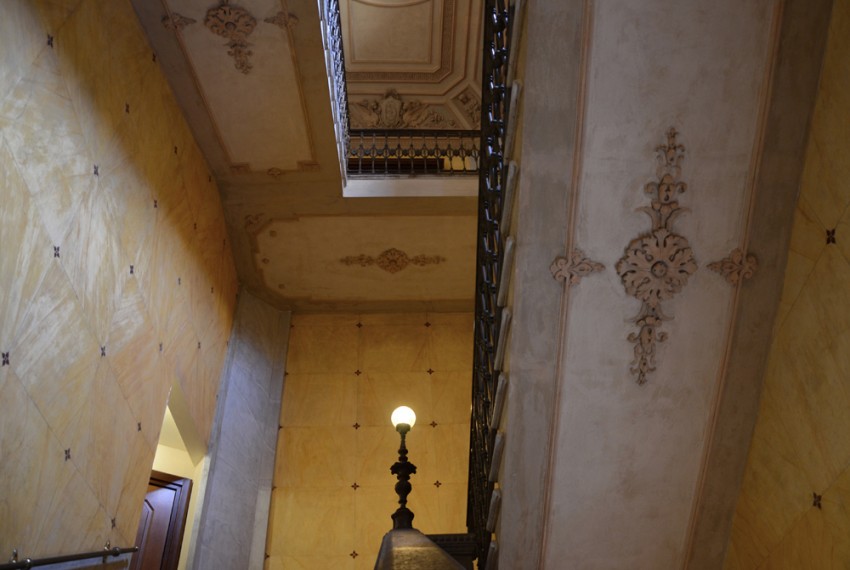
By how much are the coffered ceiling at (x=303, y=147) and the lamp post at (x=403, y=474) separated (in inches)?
123

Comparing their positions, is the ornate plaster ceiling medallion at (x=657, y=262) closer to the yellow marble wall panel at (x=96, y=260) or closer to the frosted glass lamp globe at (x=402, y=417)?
the frosted glass lamp globe at (x=402, y=417)

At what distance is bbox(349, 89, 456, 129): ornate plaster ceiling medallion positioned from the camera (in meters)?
12.6

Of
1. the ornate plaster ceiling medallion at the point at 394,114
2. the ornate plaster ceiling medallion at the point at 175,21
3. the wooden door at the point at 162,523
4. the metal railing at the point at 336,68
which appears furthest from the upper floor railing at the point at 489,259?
the ornate plaster ceiling medallion at the point at 394,114

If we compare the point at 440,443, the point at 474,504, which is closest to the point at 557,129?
the point at 474,504

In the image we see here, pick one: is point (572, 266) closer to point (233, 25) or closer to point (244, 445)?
point (233, 25)

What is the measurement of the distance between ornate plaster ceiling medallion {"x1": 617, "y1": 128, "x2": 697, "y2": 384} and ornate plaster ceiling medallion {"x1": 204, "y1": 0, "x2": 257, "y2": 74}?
12.3ft

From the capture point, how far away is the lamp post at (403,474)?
4.90 metres

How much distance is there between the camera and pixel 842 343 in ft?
12.7

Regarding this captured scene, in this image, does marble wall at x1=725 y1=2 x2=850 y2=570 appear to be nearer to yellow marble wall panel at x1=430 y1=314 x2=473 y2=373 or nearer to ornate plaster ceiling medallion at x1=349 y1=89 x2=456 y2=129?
yellow marble wall panel at x1=430 y1=314 x2=473 y2=373

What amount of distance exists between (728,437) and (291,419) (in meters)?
5.31

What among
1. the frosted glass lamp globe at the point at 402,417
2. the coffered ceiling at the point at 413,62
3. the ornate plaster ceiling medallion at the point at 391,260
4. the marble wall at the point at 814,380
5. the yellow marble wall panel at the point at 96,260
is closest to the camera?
the marble wall at the point at 814,380

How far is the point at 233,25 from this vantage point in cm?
640

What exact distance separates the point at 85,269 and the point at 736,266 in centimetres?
394

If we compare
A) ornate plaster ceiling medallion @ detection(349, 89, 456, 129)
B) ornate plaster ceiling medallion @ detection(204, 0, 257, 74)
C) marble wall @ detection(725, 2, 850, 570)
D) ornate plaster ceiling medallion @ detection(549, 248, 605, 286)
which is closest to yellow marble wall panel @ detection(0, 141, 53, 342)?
ornate plaster ceiling medallion @ detection(204, 0, 257, 74)
